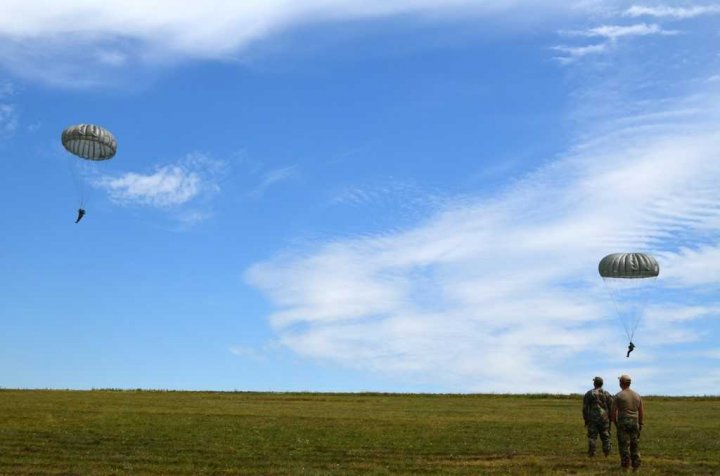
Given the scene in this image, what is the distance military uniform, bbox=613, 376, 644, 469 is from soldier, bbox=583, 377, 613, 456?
268cm

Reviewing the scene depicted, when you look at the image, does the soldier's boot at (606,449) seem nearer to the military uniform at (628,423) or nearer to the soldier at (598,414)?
the soldier at (598,414)

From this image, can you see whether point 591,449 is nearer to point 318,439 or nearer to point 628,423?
point 628,423

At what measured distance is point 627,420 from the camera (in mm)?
22812

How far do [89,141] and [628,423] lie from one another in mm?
39056

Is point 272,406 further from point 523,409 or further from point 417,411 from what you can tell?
point 523,409

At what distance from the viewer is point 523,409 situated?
173 feet

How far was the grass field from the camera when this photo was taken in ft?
74.7

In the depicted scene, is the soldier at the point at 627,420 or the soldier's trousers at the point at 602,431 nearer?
the soldier at the point at 627,420

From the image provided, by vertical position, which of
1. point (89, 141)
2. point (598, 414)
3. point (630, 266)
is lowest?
point (598, 414)

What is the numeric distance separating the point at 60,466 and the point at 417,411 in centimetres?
3010

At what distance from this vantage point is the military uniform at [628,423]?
22281 millimetres

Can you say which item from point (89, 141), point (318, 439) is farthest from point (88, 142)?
point (318, 439)

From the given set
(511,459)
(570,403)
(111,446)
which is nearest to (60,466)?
(111,446)

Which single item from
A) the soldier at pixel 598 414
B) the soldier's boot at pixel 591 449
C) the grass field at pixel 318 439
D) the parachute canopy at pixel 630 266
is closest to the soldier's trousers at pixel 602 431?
the soldier at pixel 598 414
